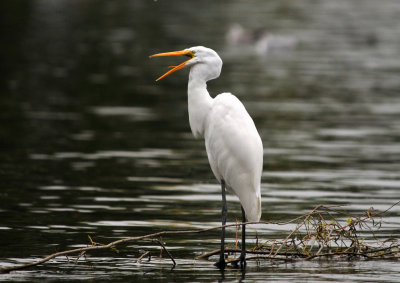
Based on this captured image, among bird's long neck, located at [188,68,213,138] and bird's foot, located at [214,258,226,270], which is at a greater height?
bird's long neck, located at [188,68,213,138]

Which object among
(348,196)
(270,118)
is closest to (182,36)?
(270,118)

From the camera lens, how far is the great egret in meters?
9.08

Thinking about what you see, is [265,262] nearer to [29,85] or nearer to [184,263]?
[184,263]

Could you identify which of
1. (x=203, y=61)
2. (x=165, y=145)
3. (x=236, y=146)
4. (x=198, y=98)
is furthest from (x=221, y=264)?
(x=165, y=145)

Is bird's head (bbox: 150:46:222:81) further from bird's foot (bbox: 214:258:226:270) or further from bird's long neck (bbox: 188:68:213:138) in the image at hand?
bird's foot (bbox: 214:258:226:270)

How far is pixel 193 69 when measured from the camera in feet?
30.7

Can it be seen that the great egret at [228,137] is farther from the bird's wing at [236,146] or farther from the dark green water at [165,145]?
the dark green water at [165,145]

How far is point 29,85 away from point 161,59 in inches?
355

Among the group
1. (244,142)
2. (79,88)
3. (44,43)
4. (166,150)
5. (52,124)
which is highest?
(44,43)

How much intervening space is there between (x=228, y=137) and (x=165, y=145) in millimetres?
8185

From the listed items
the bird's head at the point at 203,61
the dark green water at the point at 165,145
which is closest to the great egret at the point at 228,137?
the bird's head at the point at 203,61

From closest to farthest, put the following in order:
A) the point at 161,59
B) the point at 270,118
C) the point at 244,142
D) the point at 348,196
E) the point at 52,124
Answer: the point at 244,142
the point at 348,196
the point at 52,124
the point at 270,118
the point at 161,59

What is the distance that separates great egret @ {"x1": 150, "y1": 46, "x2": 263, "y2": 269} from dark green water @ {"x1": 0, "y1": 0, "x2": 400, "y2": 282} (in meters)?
0.70

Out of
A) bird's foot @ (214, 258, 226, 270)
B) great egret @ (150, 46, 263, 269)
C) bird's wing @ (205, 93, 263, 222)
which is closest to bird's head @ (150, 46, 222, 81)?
great egret @ (150, 46, 263, 269)
